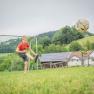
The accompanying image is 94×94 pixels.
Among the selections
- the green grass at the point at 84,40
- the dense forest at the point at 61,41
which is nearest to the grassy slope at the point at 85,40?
the green grass at the point at 84,40

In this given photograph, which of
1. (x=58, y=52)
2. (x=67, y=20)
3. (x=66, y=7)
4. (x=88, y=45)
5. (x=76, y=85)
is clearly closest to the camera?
(x=76, y=85)

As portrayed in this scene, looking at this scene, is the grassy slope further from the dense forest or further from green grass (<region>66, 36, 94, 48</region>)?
the dense forest

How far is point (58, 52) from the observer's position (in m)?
15.0

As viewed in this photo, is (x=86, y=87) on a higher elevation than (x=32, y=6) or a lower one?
lower

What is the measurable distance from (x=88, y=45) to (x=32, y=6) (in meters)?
5.11

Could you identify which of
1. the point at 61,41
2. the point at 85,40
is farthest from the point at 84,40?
the point at 61,41

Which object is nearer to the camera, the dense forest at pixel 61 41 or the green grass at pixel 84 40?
the dense forest at pixel 61 41

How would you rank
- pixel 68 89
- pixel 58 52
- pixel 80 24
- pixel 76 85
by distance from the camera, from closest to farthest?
pixel 68 89, pixel 76 85, pixel 80 24, pixel 58 52

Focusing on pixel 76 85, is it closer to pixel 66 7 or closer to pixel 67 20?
pixel 66 7

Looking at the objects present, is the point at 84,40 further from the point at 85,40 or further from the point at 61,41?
the point at 61,41

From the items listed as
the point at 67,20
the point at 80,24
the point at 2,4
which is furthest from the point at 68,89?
the point at 67,20

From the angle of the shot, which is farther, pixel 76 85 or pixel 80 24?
A: pixel 80 24

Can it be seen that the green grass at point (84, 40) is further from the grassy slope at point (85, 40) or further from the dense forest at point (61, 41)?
the dense forest at point (61, 41)

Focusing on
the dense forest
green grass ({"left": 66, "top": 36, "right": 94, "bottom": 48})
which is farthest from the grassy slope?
the dense forest
